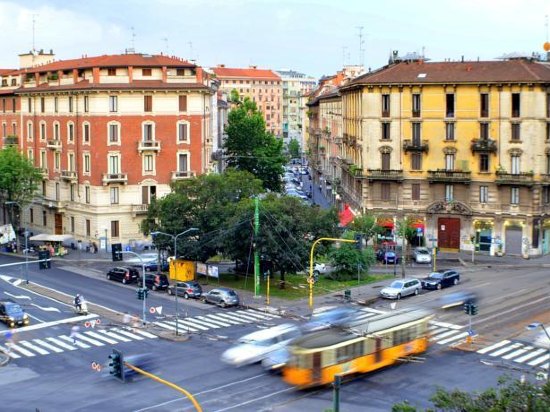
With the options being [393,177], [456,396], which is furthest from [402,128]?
[456,396]

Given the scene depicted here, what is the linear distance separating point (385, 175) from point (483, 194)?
9.86m

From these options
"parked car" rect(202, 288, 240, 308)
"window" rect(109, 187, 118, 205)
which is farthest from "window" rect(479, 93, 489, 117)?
"window" rect(109, 187, 118, 205)

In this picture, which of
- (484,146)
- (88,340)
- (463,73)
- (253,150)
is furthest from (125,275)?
(253,150)

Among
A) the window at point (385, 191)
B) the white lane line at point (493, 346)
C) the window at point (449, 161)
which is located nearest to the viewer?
the white lane line at point (493, 346)

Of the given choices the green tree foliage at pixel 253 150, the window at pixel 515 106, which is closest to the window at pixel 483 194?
the window at pixel 515 106

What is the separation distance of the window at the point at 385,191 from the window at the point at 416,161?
Result: 3246 mm

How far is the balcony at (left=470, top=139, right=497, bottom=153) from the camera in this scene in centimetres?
8494

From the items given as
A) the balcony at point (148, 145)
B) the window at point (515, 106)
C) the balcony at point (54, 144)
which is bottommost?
the balcony at point (148, 145)

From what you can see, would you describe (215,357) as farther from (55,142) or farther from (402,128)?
(55,142)

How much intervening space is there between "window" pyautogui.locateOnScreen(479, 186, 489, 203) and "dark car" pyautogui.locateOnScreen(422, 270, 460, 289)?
15.1 metres

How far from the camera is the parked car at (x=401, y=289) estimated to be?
68.1m

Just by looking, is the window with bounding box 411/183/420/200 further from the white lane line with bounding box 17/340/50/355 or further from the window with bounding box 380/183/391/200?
the white lane line with bounding box 17/340/50/355

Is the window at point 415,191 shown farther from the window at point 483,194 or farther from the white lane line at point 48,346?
the white lane line at point 48,346

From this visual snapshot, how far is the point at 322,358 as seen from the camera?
43031 mm
